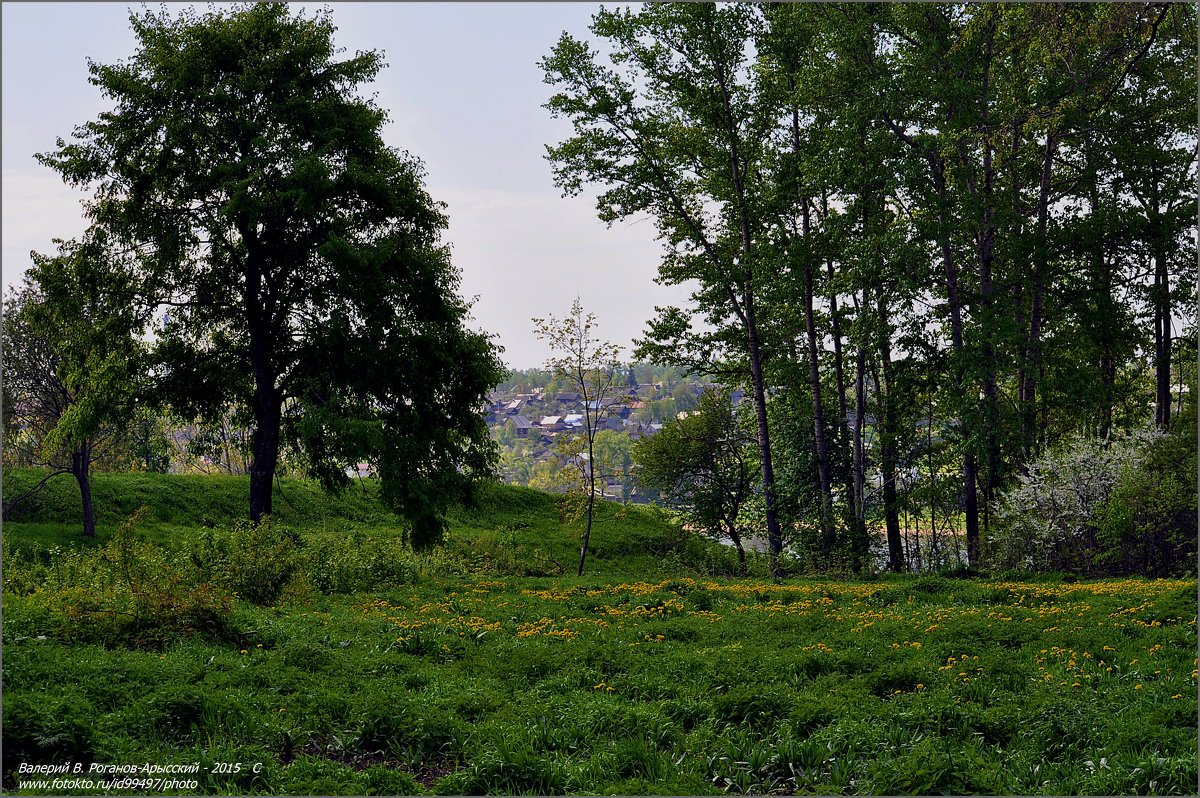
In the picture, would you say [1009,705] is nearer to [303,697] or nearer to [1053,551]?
[303,697]

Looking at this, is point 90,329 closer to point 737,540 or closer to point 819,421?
point 819,421

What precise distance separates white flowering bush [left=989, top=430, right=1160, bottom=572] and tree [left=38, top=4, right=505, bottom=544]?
12612 mm

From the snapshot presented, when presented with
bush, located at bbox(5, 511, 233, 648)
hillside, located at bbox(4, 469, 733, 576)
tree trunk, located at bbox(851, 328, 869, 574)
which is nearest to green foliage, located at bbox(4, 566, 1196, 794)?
bush, located at bbox(5, 511, 233, 648)

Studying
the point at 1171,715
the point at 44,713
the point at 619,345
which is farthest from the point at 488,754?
the point at 619,345

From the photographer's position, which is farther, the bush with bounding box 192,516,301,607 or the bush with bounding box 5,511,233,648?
the bush with bounding box 192,516,301,607

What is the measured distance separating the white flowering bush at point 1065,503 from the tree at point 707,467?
13411 mm

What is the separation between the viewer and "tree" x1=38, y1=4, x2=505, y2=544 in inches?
701

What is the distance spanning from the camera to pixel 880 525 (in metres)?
25.0

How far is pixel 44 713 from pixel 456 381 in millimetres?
14436

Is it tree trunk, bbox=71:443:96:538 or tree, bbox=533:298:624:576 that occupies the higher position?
tree, bbox=533:298:624:576

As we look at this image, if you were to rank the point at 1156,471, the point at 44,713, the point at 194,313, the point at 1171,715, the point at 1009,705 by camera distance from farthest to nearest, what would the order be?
1. the point at 194,313
2. the point at 1156,471
3. the point at 1009,705
4. the point at 1171,715
5. the point at 44,713

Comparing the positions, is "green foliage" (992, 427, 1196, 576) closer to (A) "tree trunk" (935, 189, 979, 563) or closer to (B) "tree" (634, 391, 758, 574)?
(A) "tree trunk" (935, 189, 979, 563)

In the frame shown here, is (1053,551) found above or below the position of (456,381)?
below

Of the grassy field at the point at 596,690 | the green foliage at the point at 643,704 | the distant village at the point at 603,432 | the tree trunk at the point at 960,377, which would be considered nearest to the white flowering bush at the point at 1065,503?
the tree trunk at the point at 960,377
